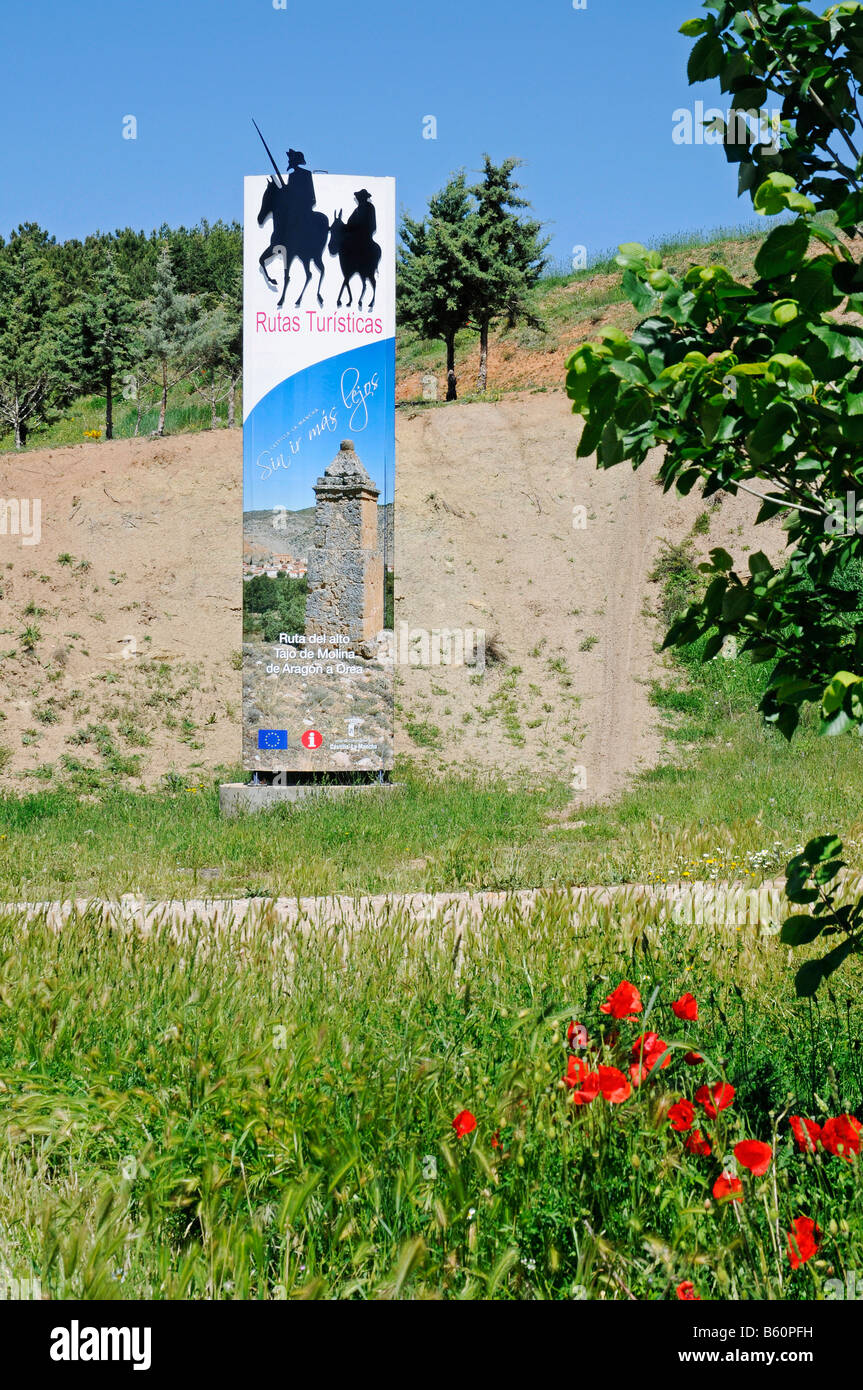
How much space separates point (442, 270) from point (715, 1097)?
1186 inches

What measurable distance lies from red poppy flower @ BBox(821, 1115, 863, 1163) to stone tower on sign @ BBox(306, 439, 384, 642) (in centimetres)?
1145

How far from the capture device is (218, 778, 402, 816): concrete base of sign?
42.9 ft

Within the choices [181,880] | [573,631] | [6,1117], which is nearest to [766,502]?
[6,1117]

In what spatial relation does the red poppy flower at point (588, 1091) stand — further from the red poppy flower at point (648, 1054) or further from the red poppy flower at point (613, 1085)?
the red poppy flower at point (648, 1054)

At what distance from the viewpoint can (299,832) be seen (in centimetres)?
1110

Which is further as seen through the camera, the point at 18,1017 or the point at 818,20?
the point at 18,1017

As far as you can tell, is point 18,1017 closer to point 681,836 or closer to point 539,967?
point 539,967

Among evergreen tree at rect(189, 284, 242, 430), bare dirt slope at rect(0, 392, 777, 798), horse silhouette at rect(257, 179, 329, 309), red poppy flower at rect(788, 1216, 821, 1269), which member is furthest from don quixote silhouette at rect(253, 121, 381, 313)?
evergreen tree at rect(189, 284, 242, 430)

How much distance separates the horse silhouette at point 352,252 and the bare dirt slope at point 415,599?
311 inches

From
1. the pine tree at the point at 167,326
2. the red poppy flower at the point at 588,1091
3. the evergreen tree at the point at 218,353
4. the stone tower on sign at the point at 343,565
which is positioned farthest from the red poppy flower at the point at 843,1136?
the pine tree at the point at 167,326

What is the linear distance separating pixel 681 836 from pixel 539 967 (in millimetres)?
5593

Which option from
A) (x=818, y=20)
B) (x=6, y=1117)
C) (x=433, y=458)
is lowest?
(x=6, y=1117)

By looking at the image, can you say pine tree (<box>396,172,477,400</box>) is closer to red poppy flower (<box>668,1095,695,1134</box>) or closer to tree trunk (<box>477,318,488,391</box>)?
tree trunk (<box>477,318,488,391</box>)

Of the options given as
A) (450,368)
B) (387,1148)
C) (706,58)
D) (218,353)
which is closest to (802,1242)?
(387,1148)
